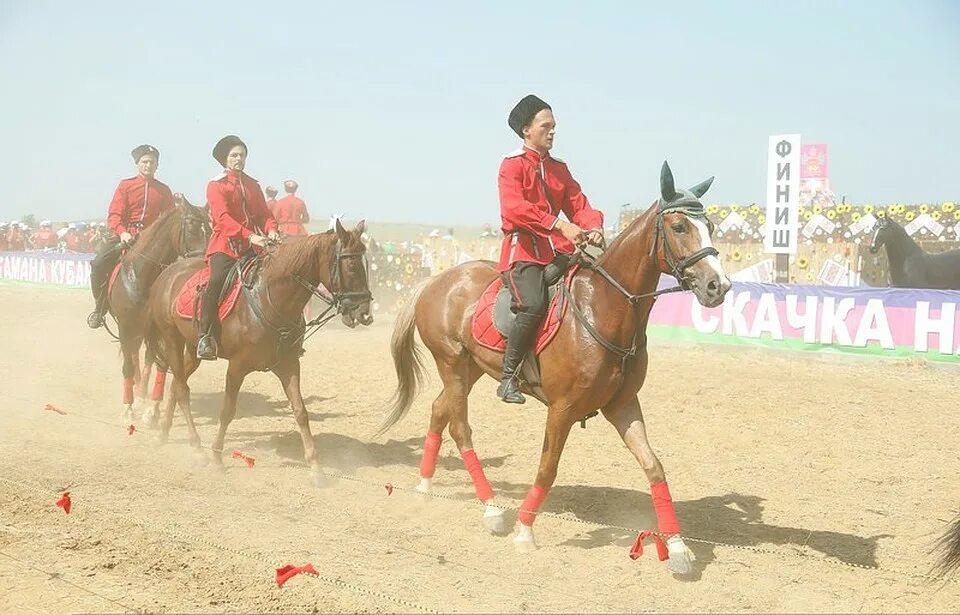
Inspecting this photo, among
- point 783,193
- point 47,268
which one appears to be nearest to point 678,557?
point 783,193

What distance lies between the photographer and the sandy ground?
17.7 feet

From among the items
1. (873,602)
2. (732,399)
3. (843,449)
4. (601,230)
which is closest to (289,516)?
(601,230)

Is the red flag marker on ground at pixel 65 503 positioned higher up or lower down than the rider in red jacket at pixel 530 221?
lower down

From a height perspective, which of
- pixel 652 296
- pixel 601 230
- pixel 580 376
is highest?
pixel 601 230

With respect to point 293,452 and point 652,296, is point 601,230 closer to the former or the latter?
point 652,296

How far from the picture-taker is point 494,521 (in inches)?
266

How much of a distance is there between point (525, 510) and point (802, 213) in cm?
1894

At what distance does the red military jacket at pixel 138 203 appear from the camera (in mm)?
11422

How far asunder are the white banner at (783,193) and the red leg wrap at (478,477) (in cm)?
1230

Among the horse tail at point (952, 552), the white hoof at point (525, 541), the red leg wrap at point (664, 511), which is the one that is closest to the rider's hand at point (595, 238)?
the red leg wrap at point (664, 511)

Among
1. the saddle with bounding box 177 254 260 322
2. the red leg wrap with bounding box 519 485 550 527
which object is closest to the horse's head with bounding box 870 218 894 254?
the saddle with bounding box 177 254 260 322

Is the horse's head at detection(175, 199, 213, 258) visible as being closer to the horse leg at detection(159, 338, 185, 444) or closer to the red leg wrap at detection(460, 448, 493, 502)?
the horse leg at detection(159, 338, 185, 444)

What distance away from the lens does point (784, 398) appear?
12.2 meters

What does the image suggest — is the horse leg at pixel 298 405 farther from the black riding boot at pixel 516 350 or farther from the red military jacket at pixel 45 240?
the red military jacket at pixel 45 240
